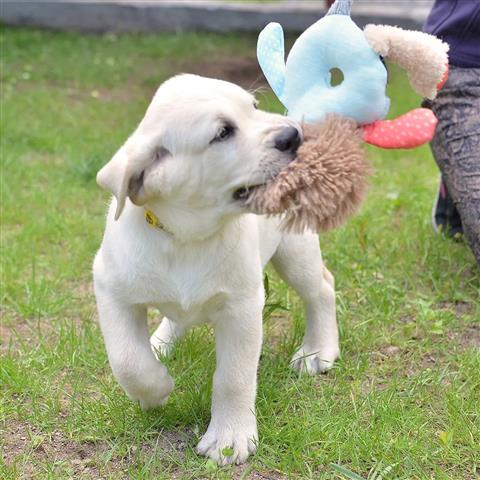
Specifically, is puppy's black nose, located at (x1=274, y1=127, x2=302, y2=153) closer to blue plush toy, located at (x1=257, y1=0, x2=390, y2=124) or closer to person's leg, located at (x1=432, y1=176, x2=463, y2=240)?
blue plush toy, located at (x1=257, y1=0, x2=390, y2=124)

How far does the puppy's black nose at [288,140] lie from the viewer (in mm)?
2471

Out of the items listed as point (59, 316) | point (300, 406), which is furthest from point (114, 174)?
point (59, 316)

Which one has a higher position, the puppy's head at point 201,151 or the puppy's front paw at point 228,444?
the puppy's head at point 201,151

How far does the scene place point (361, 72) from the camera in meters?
2.66

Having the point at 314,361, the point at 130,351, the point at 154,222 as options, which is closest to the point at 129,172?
the point at 154,222

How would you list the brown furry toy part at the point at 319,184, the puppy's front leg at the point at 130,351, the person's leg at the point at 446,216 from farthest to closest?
the person's leg at the point at 446,216 < the puppy's front leg at the point at 130,351 < the brown furry toy part at the point at 319,184

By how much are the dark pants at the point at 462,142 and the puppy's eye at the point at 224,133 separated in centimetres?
187

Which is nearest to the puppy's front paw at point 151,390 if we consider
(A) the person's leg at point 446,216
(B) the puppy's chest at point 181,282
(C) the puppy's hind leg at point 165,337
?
(B) the puppy's chest at point 181,282

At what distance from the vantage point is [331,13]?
9.12ft

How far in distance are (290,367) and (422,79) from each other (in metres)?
1.20

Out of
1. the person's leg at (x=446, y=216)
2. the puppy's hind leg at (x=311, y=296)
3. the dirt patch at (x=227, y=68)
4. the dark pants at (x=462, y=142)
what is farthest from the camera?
the dirt patch at (x=227, y=68)

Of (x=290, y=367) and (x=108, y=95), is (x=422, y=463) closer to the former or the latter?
(x=290, y=367)

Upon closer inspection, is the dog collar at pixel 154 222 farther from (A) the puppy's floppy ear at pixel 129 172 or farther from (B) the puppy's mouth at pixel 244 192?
Result: (B) the puppy's mouth at pixel 244 192

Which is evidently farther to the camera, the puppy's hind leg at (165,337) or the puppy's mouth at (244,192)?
the puppy's hind leg at (165,337)
